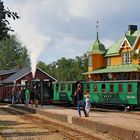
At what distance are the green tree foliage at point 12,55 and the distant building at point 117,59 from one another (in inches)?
2035

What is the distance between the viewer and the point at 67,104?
45219mm

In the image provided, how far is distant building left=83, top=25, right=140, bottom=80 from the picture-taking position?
54094 mm

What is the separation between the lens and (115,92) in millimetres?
37312

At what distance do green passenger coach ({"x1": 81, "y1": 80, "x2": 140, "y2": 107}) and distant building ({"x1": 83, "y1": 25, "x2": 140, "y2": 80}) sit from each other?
8.51 m

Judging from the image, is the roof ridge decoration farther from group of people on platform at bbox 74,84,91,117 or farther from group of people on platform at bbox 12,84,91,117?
group of people on platform at bbox 74,84,91,117

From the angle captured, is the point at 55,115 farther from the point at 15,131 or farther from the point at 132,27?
the point at 132,27

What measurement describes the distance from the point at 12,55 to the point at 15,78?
143 feet

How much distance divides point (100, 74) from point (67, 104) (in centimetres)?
1693

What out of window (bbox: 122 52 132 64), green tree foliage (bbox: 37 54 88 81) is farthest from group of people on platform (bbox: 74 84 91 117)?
green tree foliage (bbox: 37 54 88 81)

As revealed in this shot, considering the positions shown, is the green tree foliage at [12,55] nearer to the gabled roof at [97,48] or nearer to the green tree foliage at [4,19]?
the gabled roof at [97,48]

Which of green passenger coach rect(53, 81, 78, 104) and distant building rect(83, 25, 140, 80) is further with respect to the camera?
distant building rect(83, 25, 140, 80)

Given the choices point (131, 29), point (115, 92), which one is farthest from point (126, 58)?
point (115, 92)

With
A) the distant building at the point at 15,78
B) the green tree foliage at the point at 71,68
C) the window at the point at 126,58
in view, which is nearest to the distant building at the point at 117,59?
the window at the point at 126,58

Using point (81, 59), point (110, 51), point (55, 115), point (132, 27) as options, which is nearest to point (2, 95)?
point (110, 51)
